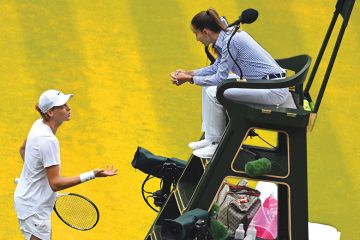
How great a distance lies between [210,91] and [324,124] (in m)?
4.18

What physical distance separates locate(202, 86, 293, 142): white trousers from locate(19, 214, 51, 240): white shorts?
1.35 metres

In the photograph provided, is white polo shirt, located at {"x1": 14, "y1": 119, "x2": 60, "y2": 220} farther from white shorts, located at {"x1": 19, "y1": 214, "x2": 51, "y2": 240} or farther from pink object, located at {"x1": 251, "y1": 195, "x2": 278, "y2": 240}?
pink object, located at {"x1": 251, "y1": 195, "x2": 278, "y2": 240}

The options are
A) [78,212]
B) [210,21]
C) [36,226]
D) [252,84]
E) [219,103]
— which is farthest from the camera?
[78,212]

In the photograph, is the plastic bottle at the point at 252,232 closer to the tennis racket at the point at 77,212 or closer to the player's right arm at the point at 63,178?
the player's right arm at the point at 63,178

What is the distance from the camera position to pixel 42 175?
21.9 ft

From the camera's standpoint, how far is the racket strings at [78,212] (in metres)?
6.86

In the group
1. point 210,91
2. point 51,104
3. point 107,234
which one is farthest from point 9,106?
point 210,91

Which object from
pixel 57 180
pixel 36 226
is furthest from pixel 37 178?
pixel 36 226

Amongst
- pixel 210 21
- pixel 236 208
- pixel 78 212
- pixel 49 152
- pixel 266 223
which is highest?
pixel 210 21

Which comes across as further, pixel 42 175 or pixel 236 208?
pixel 42 175

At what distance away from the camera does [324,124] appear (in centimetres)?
1034

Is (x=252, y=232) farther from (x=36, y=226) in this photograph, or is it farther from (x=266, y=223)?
(x=36, y=226)

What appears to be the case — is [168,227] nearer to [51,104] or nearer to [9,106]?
[51,104]

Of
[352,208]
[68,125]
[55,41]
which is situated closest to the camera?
[352,208]
